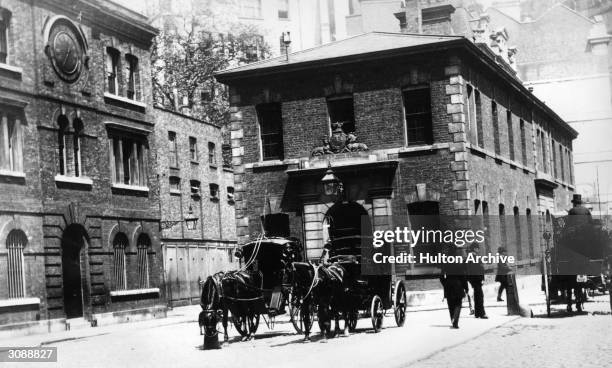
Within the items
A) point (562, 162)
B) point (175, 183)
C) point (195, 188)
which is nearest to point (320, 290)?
point (175, 183)

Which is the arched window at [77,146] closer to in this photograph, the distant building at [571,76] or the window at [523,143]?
the window at [523,143]

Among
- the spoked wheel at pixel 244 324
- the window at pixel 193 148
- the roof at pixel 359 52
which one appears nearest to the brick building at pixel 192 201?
the window at pixel 193 148

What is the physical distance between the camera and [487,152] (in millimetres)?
29422

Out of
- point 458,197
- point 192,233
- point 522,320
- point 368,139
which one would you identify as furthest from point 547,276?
point 192,233

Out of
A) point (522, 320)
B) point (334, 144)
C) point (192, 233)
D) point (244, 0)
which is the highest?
point (244, 0)

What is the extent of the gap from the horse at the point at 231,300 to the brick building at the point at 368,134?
866 cm

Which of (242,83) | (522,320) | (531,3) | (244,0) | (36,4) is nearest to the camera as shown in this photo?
(244,0)

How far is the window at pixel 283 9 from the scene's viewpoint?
Result: 1582cm

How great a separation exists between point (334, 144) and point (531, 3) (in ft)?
79.8

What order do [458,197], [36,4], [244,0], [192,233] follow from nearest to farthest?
[244,0], [36,4], [458,197], [192,233]

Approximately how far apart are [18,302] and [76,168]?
5045 mm

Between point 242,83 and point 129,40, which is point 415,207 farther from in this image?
point 129,40

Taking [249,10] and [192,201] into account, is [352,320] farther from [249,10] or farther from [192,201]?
[192,201]

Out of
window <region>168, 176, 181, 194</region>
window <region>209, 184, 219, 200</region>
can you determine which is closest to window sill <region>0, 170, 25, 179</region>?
window <region>168, 176, 181, 194</region>
